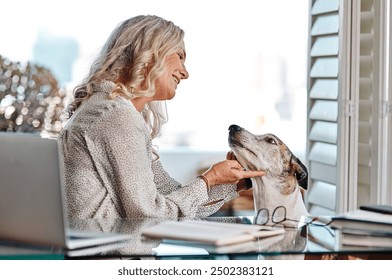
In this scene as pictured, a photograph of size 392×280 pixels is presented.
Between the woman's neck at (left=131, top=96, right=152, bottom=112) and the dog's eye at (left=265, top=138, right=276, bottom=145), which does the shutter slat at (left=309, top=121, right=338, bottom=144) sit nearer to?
the dog's eye at (left=265, top=138, right=276, bottom=145)

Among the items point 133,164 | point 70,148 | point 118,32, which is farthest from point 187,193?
point 118,32

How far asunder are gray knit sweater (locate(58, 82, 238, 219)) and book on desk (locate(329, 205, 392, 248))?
48 centimetres

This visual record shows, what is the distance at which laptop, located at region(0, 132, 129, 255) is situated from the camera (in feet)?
6.12

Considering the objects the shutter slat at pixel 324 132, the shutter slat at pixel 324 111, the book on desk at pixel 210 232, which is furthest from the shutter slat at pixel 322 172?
the book on desk at pixel 210 232

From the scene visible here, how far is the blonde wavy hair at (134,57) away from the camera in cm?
269

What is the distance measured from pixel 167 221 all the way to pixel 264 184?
0.45m

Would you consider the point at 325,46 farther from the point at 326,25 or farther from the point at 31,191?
the point at 31,191

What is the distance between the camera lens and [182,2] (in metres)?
7.10

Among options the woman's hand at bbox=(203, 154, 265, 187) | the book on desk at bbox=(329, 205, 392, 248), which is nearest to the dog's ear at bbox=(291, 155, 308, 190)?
the woman's hand at bbox=(203, 154, 265, 187)

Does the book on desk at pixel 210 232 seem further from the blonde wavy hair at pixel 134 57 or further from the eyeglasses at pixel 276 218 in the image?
the blonde wavy hair at pixel 134 57

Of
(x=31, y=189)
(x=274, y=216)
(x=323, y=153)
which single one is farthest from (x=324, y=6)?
(x=31, y=189)

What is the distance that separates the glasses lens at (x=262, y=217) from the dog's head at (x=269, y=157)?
0.13 meters

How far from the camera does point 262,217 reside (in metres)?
2.50
